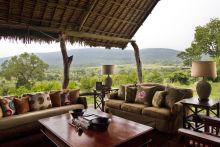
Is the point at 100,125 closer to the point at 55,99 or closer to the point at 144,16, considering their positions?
the point at 55,99

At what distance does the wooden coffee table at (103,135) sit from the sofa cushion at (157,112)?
1046 mm

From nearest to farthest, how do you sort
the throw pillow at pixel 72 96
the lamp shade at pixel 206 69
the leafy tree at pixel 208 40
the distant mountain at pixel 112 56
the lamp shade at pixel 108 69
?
the lamp shade at pixel 206 69 < the throw pillow at pixel 72 96 < the leafy tree at pixel 208 40 < the lamp shade at pixel 108 69 < the distant mountain at pixel 112 56

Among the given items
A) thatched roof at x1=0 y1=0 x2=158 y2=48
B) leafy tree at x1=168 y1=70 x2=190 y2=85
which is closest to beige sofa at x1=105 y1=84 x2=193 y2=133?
leafy tree at x1=168 y1=70 x2=190 y2=85

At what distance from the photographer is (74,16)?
5.35 meters

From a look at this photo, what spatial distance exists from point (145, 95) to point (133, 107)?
400 millimetres

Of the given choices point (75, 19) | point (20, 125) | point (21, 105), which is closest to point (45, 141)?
point (20, 125)

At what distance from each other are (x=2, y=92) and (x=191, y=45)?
19.3 feet

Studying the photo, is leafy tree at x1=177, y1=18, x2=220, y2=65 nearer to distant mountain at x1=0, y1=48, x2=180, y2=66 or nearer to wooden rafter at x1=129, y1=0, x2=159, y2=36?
wooden rafter at x1=129, y1=0, x2=159, y2=36

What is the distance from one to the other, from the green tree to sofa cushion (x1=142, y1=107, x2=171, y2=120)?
13.1 feet

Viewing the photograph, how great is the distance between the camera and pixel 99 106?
18.1 ft

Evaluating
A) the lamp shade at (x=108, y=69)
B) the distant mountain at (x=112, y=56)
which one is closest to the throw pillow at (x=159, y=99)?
the lamp shade at (x=108, y=69)

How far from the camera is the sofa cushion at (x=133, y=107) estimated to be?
3953mm

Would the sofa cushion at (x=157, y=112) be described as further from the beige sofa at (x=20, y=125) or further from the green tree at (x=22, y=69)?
the green tree at (x=22, y=69)

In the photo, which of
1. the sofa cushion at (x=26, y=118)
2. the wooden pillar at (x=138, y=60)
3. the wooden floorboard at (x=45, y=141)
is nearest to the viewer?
the wooden floorboard at (x=45, y=141)
